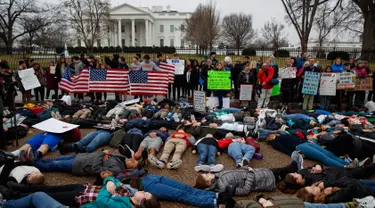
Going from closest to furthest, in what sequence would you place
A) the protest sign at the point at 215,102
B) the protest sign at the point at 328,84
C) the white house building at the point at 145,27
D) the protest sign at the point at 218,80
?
1. the protest sign at the point at 328,84
2. the protest sign at the point at 215,102
3. the protest sign at the point at 218,80
4. the white house building at the point at 145,27

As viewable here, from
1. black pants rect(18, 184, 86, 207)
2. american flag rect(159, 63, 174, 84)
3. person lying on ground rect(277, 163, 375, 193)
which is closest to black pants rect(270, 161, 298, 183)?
person lying on ground rect(277, 163, 375, 193)

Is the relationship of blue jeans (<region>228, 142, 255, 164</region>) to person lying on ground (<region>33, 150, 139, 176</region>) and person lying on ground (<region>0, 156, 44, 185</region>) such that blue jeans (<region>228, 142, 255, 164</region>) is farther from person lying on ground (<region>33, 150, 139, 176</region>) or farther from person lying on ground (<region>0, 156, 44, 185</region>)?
person lying on ground (<region>0, 156, 44, 185</region>)

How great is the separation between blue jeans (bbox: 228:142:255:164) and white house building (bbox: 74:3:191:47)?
6009 cm

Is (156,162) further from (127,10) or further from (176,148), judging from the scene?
(127,10)

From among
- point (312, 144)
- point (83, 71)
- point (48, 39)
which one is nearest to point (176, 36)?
point (48, 39)

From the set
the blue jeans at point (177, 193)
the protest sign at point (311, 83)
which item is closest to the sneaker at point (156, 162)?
the blue jeans at point (177, 193)

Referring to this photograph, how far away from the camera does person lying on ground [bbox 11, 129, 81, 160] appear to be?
5.76 metres

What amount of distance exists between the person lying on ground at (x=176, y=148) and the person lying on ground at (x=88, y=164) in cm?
63

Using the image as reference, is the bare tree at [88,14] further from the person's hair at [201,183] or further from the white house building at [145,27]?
the person's hair at [201,183]

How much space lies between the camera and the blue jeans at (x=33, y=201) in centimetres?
387

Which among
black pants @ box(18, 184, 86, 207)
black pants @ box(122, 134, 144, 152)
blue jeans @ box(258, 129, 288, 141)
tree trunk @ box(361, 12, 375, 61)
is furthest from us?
tree trunk @ box(361, 12, 375, 61)

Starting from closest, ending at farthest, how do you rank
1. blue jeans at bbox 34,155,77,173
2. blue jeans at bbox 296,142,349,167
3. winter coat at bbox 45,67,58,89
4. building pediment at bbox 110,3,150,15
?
1. blue jeans at bbox 34,155,77,173
2. blue jeans at bbox 296,142,349,167
3. winter coat at bbox 45,67,58,89
4. building pediment at bbox 110,3,150,15

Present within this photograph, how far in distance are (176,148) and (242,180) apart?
2000 mm

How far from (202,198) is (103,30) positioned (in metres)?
39.0
